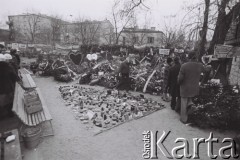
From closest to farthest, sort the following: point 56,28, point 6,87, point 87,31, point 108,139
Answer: point 108,139 → point 6,87 → point 87,31 → point 56,28

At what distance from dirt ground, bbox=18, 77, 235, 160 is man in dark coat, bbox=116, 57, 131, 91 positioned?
3.84m

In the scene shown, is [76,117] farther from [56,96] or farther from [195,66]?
[195,66]

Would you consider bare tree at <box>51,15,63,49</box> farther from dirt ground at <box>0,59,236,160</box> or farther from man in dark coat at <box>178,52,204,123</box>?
man in dark coat at <box>178,52,204,123</box>

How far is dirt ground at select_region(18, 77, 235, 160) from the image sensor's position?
443cm

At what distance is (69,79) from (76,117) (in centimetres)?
728

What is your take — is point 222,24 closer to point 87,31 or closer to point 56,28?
point 87,31

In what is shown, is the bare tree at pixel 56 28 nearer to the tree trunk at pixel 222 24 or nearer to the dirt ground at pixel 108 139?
the tree trunk at pixel 222 24

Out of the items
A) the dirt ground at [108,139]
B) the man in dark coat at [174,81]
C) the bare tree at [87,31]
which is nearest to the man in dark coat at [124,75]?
the man in dark coat at [174,81]

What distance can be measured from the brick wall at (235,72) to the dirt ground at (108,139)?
208 inches

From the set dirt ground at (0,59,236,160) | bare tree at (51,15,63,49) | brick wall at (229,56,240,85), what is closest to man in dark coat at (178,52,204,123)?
dirt ground at (0,59,236,160)

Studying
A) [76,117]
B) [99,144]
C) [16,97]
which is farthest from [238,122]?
[16,97]


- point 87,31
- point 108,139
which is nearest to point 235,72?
point 108,139

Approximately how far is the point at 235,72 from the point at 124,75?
19.7 ft

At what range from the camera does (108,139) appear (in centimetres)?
519
